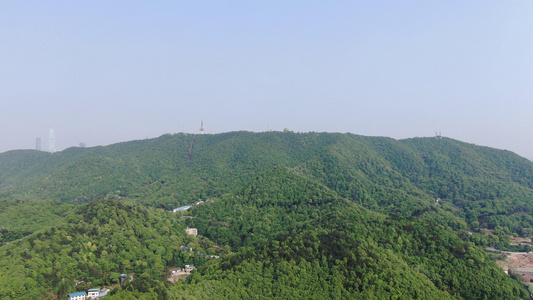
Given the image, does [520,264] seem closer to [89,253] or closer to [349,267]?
[349,267]

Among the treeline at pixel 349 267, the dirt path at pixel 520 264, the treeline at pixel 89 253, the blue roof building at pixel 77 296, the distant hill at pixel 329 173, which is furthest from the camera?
the distant hill at pixel 329 173

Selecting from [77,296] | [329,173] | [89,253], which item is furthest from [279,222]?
[77,296]

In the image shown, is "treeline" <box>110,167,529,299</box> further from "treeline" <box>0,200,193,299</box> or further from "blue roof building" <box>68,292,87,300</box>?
"treeline" <box>0,200,193,299</box>

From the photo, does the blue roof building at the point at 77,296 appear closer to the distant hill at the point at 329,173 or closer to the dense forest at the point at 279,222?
the dense forest at the point at 279,222

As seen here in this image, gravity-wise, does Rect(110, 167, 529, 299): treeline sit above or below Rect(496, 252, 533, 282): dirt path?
above

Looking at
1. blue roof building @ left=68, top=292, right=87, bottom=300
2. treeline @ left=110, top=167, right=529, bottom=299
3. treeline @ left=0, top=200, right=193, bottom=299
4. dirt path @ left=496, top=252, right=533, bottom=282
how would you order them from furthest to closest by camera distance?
1. dirt path @ left=496, top=252, right=533, bottom=282
2. treeline @ left=110, top=167, right=529, bottom=299
3. treeline @ left=0, top=200, right=193, bottom=299
4. blue roof building @ left=68, top=292, right=87, bottom=300

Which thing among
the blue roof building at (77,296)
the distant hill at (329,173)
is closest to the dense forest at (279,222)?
the distant hill at (329,173)

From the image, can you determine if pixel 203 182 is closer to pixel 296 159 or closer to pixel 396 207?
pixel 296 159

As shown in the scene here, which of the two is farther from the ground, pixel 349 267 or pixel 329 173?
pixel 329 173

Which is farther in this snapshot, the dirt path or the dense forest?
the dirt path

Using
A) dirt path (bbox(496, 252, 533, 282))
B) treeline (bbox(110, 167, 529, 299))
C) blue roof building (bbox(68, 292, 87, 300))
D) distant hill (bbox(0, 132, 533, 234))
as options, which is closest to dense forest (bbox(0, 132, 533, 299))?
treeline (bbox(110, 167, 529, 299))
